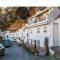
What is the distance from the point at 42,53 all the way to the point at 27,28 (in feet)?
1.03

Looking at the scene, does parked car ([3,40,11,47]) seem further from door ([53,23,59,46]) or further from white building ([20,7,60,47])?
door ([53,23,59,46])

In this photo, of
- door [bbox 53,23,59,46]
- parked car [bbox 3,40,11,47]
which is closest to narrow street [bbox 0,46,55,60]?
parked car [bbox 3,40,11,47]

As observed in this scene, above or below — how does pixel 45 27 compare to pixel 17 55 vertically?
above

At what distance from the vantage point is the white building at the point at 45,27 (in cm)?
293

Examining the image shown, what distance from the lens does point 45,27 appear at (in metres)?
2.94

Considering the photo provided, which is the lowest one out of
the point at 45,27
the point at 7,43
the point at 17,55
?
the point at 17,55

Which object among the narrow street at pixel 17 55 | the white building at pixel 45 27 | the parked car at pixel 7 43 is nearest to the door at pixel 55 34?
Result: the white building at pixel 45 27

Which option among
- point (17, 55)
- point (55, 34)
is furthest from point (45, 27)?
point (17, 55)

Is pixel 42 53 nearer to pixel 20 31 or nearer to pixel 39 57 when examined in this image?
pixel 39 57

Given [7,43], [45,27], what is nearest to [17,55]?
[7,43]

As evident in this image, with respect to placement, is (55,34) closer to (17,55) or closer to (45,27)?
(45,27)

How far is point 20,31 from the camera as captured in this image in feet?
9.84

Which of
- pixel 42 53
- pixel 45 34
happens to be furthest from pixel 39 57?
pixel 45 34

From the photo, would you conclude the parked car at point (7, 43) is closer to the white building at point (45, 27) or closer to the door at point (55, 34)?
the white building at point (45, 27)
